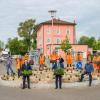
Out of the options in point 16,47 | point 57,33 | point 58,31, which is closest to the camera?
point 16,47

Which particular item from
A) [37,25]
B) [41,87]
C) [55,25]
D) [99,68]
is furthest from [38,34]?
[41,87]

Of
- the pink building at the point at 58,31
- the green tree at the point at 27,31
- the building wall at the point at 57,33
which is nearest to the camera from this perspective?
the building wall at the point at 57,33

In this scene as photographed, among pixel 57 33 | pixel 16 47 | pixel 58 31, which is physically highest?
pixel 58 31

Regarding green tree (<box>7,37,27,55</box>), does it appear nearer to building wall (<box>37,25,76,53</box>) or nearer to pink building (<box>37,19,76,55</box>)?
building wall (<box>37,25,76,53</box>)

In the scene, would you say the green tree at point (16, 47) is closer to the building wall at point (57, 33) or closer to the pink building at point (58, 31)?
the building wall at point (57, 33)

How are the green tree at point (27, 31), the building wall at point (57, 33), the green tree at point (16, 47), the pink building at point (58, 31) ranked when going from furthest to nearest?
1. the green tree at point (27, 31)
2. the pink building at point (58, 31)
3. the building wall at point (57, 33)
4. the green tree at point (16, 47)

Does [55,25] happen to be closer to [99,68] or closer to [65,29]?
[65,29]

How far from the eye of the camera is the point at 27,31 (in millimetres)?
140375

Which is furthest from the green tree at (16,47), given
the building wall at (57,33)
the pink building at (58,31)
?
the pink building at (58,31)

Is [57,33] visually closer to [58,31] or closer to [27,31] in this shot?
[58,31]

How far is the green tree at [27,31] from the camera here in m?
138

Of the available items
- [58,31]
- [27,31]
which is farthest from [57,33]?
[27,31]

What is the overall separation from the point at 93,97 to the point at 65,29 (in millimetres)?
113163

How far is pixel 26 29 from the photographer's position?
140 metres
